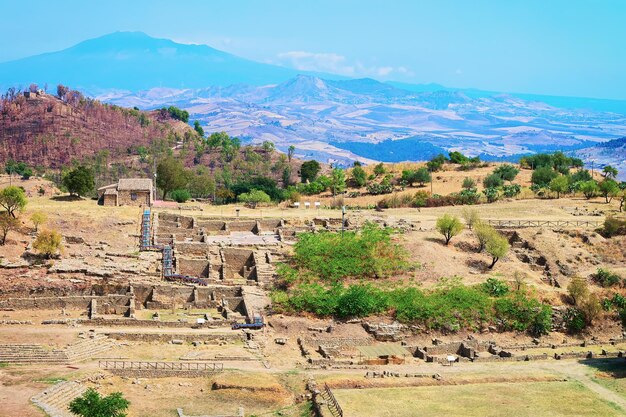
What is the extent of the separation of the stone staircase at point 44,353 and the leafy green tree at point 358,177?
5637 cm

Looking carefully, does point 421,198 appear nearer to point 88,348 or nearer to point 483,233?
point 483,233

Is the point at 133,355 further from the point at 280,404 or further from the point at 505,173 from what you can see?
the point at 505,173

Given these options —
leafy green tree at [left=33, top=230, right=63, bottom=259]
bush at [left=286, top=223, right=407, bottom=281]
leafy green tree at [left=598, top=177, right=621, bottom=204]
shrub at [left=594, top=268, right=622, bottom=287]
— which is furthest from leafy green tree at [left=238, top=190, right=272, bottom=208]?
leafy green tree at [left=598, top=177, right=621, bottom=204]

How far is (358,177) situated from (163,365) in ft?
190

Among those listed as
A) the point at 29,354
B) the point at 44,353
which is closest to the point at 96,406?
the point at 44,353

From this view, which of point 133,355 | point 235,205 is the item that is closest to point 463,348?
point 133,355

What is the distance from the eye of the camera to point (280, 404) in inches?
1512

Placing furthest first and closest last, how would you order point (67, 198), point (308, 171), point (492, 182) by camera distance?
point (308, 171) < point (492, 182) < point (67, 198)

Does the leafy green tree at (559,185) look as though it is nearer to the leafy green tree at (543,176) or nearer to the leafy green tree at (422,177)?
the leafy green tree at (543,176)

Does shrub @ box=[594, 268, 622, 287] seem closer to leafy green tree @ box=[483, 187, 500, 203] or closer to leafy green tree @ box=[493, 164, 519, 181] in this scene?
leafy green tree @ box=[483, 187, 500, 203]

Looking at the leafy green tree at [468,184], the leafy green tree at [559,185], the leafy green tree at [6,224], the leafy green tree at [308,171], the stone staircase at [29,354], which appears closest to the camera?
the stone staircase at [29,354]

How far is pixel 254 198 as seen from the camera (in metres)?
78.8

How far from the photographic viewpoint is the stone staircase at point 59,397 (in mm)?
34219

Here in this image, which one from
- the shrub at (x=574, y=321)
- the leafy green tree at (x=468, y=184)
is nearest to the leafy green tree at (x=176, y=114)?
the leafy green tree at (x=468, y=184)
